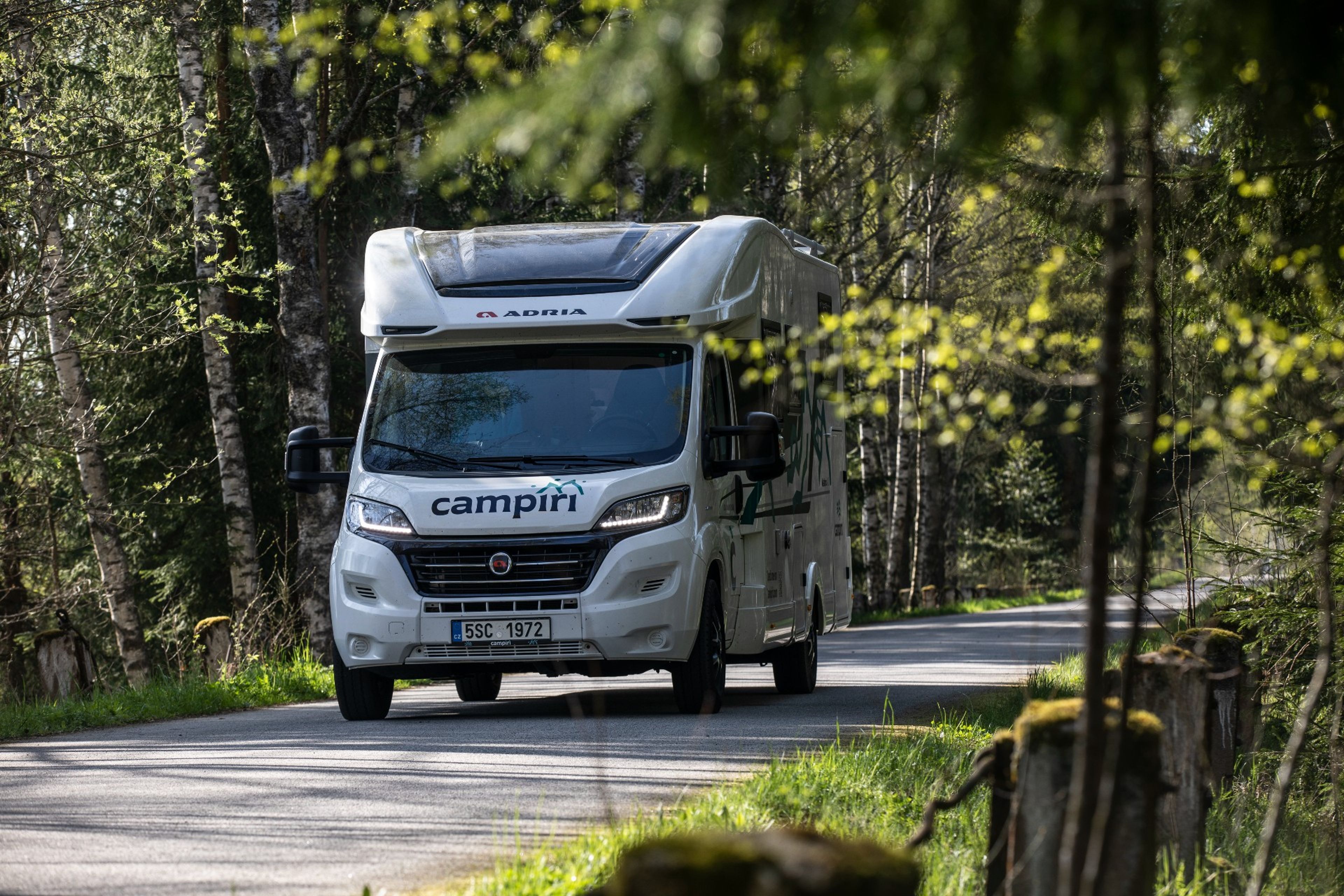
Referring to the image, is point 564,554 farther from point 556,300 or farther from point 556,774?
point 556,774

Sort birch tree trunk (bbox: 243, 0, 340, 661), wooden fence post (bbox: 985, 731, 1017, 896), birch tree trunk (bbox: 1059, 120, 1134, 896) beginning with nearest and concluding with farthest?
1. birch tree trunk (bbox: 1059, 120, 1134, 896)
2. wooden fence post (bbox: 985, 731, 1017, 896)
3. birch tree trunk (bbox: 243, 0, 340, 661)

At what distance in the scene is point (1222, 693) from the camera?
7695 mm

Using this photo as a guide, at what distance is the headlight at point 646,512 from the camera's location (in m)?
9.89

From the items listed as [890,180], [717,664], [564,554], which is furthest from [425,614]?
[890,180]

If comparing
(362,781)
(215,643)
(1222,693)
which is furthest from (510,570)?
(215,643)

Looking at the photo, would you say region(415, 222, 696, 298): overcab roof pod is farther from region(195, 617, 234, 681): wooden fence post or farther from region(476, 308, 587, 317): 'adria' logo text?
region(195, 617, 234, 681): wooden fence post

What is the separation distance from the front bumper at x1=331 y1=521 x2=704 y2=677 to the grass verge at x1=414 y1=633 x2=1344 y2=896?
1.51m

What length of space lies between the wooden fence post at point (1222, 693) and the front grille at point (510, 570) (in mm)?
3695

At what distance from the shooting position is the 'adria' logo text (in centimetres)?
1041

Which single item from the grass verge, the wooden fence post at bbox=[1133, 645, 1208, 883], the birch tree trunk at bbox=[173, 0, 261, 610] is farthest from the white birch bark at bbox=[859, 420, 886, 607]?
the wooden fence post at bbox=[1133, 645, 1208, 883]

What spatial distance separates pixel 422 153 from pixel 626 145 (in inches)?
451

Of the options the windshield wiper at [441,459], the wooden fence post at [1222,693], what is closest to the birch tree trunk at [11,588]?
the windshield wiper at [441,459]

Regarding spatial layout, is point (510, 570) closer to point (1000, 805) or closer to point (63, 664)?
point (63, 664)

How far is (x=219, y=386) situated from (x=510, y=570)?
12.2 m
